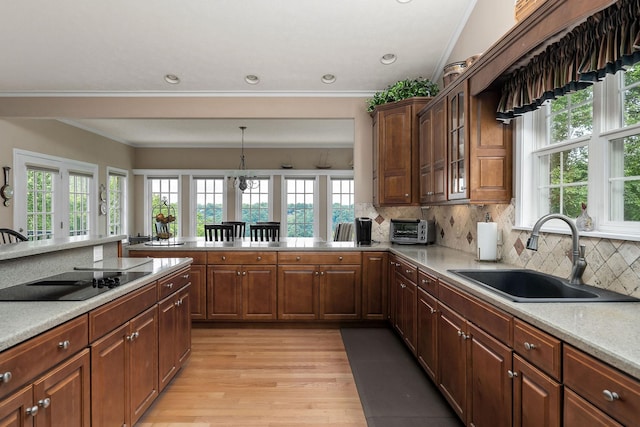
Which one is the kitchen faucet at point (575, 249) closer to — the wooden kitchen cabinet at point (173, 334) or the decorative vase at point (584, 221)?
the decorative vase at point (584, 221)

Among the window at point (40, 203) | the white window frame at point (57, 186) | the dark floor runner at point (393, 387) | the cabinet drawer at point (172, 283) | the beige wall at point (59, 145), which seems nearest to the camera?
the dark floor runner at point (393, 387)

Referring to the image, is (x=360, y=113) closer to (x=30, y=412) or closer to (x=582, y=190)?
(x=582, y=190)

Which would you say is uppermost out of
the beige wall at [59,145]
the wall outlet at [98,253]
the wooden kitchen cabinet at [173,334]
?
the beige wall at [59,145]

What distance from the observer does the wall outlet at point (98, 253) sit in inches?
103

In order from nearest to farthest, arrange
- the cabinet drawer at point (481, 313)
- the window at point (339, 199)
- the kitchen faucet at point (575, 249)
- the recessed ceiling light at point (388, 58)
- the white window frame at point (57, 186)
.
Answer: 1. the cabinet drawer at point (481, 313)
2. the kitchen faucet at point (575, 249)
3. the recessed ceiling light at point (388, 58)
4. the white window frame at point (57, 186)
5. the window at point (339, 199)

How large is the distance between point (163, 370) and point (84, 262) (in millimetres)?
885

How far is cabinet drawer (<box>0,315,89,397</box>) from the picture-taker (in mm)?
1153

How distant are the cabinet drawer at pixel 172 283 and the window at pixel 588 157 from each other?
7.77 feet

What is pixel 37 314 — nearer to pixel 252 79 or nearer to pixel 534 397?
pixel 534 397

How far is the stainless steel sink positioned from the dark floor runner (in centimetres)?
85

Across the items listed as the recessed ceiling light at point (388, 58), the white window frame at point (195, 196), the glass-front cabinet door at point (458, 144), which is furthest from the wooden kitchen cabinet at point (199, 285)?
the white window frame at point (195, 196)

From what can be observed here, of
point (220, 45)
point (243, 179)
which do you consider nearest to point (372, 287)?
point (220, 45)

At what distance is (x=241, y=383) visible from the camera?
2732 mm

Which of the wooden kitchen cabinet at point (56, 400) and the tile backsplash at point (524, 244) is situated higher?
the tile backsplash at point (524, 244)
